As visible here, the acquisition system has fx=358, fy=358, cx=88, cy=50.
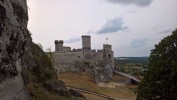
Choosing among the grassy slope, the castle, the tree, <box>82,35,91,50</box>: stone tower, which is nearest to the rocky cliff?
the tree

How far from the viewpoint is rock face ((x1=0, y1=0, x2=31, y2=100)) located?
13.6 metres

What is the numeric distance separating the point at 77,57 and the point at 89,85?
17.6 m

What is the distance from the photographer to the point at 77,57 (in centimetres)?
9081

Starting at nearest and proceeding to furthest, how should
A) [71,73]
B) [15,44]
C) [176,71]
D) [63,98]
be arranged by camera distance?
[15,44] → [63,98] → [176,71] → [71,73]

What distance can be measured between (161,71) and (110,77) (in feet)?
196

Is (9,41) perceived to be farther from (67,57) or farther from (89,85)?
(67,57)

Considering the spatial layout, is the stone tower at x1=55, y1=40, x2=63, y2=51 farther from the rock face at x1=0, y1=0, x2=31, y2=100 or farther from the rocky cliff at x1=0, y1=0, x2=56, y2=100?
the rock face at x1=0, y1=0, x2=31, y2=100

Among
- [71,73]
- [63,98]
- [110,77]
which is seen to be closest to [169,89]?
[63,98]

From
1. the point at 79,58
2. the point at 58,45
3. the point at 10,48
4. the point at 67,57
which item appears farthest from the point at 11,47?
the point at 79,58

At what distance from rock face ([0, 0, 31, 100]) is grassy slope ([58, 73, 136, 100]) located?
52335mm

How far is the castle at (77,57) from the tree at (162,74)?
159ft

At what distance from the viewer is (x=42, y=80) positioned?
31312mm

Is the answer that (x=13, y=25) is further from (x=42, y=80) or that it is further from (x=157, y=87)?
(x=157, y=87)

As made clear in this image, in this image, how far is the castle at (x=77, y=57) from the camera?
288 ft
